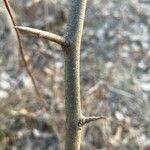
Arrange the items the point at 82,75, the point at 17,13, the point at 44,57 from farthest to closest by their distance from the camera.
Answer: the point at 17,13, the point at 44,57, the point at 82,75

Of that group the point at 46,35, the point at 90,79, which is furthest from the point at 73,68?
the point at 90,79

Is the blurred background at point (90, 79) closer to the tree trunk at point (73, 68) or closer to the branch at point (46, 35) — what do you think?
the tree trunk at point (73, 68)

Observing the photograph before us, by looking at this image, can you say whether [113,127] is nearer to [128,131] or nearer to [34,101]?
[128,131]

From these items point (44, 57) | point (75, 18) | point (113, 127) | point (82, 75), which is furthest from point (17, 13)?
point (75, 18)

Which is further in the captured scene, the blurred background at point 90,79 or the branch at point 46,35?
the blurred background at point 90,79

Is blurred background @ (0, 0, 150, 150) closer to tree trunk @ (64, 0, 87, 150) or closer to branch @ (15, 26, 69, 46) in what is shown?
tree trunk @ (64, 0, 87, 150)

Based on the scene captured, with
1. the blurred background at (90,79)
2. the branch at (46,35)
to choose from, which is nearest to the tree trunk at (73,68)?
the branch at (46,35)

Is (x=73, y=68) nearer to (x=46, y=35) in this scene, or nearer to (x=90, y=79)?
(x=46, y=35)
